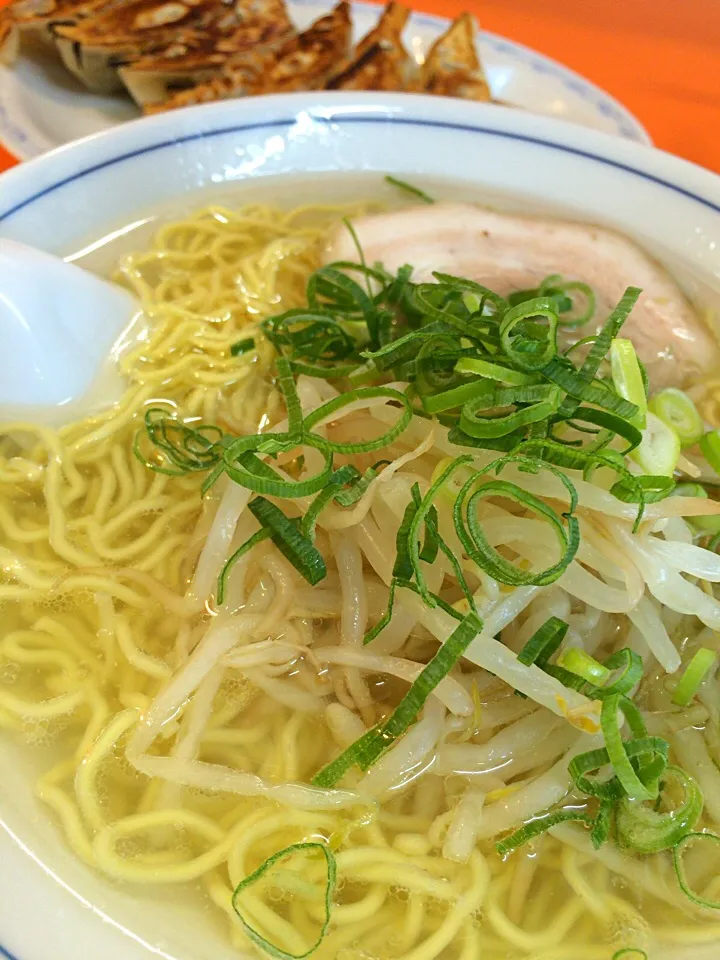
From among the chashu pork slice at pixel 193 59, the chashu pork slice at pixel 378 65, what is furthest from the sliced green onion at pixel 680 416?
the chashu pork slice at pixel 193 59

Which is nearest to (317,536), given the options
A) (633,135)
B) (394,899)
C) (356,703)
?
(356,703)

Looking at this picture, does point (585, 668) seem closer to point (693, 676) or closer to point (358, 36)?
point (693, 676)

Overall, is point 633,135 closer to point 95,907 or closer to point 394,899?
point 394,899

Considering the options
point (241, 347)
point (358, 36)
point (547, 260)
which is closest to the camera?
point (241, 347)

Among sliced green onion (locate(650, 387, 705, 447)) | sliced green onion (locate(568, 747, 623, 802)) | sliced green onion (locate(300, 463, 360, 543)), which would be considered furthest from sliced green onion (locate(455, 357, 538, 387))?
sliced green onion (locate(568, 747, 623, 802))

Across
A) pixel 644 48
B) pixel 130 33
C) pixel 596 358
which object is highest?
pixel 644 48

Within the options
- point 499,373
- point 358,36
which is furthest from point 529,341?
point 358,36

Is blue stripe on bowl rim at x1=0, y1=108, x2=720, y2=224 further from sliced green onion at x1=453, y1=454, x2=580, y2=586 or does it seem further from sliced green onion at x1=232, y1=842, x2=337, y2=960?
sliced green onion at x1=232, y1=842, x2=337, y2=960
